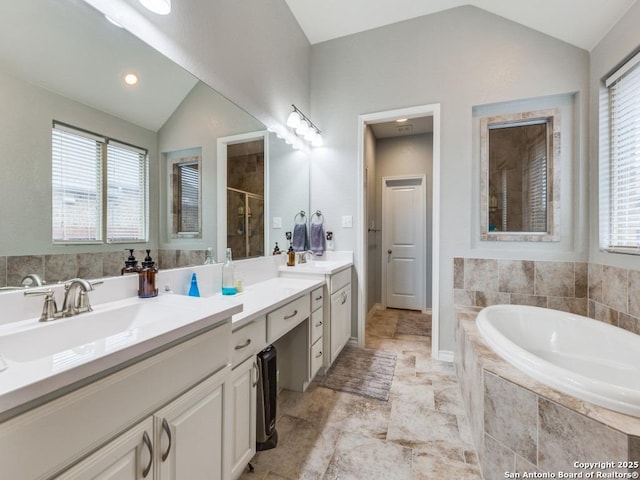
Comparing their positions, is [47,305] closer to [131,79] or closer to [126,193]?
[126,193]

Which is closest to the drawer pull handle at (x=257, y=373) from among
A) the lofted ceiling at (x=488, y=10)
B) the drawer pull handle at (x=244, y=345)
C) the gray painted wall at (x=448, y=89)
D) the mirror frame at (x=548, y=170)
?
the drawer pull handle at (x=244, y=345)

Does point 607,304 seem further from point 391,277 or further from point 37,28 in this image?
point 37,28

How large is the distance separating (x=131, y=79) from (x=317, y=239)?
194 centimetres

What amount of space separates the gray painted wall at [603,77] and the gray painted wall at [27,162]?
2.97 m

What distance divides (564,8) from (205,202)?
276cm

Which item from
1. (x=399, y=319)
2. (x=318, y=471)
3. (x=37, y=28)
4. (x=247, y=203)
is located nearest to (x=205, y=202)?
(x=247, y=203)

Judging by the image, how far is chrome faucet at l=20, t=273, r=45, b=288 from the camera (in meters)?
0.93

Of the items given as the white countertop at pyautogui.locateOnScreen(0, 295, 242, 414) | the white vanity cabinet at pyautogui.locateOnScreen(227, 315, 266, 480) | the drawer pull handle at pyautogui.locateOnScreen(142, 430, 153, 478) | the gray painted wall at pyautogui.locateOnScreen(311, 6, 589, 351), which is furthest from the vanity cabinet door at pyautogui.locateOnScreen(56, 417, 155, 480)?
the gray painted wall at pyautogui.locateOnScreen(311, 6, 589, 351)

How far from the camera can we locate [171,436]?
0.82m

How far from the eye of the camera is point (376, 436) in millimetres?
1606

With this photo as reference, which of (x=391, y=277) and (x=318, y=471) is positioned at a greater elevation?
(x=391, y=277)

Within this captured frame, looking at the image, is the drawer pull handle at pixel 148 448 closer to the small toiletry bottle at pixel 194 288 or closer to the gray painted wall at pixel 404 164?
the small toiletry bottle at pixel 194 288

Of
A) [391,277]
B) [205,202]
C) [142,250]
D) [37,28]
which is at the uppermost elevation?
[37,28]

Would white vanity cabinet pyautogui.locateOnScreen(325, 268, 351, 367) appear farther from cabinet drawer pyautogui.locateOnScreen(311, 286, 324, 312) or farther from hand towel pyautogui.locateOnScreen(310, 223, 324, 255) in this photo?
hand towel pyautogui.locateOnScreen(310, 223, 324, 255)
